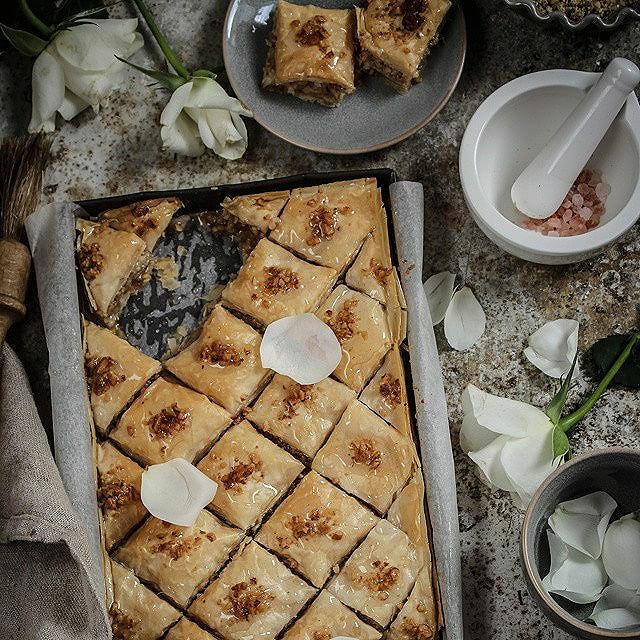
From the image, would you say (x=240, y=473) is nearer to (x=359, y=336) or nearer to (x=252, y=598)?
(x=252, y=598)

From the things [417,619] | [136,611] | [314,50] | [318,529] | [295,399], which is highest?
[314,50]

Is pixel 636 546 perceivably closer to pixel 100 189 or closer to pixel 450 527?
pixel 450 527

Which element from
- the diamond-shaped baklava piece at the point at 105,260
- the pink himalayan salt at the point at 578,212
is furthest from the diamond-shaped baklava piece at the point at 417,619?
the diamond-shaped baklava piece at the point at 105,260

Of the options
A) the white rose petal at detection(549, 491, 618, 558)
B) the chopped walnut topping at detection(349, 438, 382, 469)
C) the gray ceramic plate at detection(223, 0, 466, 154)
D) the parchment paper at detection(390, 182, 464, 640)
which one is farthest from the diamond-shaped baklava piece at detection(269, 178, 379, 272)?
the white rose petal at detection(549, 491, 618, 558)

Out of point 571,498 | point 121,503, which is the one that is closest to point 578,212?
point 571,498

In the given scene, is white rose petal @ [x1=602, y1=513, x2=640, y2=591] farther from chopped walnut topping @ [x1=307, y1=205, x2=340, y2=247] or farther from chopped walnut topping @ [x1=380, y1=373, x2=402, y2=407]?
chopped walnut topping @ [x1=307, y1=205, x2=340, y2=247]

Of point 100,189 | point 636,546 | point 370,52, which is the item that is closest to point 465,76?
point 370,52
